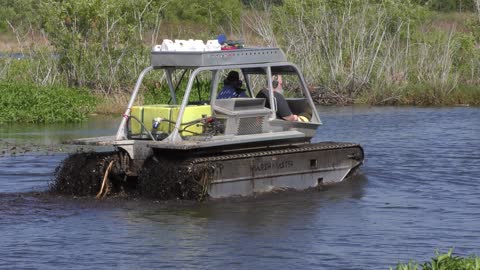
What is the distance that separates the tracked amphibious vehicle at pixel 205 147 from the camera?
50.3 feet

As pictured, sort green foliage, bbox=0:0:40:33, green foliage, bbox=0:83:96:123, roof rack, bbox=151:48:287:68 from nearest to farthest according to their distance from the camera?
1. roof rack, bbox=151:48:287:68
2. green foliage, bbox=0:83:96:123
3. green foliage, bbox=0:0:40:33

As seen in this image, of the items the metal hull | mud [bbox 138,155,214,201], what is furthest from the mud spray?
the metal hull

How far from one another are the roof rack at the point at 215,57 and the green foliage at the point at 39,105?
1095 centimetres

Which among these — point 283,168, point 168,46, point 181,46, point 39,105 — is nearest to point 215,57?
point 181,46

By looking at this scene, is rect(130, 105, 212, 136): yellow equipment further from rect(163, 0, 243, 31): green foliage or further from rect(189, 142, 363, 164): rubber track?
rect(163, 0, 243, 31): green foliage

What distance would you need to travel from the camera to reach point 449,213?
15812 mm

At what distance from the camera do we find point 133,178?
1599 cm

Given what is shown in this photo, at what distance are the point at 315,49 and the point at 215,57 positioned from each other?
19.4m

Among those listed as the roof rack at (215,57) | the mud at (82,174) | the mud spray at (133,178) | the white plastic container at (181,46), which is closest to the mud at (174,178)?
the mud spray at (133,178)

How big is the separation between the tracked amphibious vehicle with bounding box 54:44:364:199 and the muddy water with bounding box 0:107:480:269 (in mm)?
309

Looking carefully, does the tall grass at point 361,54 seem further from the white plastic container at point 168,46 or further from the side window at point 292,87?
the white plastic container at point 168,46

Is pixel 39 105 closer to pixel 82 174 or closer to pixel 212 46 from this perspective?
pixel 82 174

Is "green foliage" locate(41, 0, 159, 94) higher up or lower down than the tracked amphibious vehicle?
higher up

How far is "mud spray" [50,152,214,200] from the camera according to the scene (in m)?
15.2
